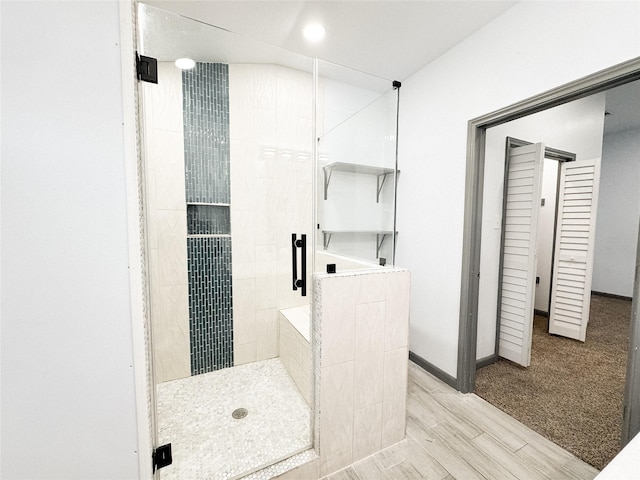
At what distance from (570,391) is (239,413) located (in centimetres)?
250

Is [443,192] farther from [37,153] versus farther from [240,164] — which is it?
[37,153]

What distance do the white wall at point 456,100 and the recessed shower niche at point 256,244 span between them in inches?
22.6

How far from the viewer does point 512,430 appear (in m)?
1.61

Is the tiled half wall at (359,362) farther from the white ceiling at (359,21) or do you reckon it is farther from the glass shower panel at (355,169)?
the white ceiling at (359,21)

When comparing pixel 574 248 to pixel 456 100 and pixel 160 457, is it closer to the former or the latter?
pixel 456 100

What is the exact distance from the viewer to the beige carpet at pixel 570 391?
1.54 m

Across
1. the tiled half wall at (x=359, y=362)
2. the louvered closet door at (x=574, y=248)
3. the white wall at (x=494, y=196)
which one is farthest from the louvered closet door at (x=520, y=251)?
the tiled half wall at (x=359, y=362)

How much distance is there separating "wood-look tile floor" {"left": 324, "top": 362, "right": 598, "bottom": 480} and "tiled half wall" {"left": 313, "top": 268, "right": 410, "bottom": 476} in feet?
0.31

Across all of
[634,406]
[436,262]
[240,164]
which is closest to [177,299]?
[240,164]

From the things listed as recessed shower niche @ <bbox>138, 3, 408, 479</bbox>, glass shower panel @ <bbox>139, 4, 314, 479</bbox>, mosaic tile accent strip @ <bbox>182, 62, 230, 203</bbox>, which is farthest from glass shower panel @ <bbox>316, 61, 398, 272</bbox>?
mosaic tile accent strip @ <bbox>182, 62, 230, 203</bbox>

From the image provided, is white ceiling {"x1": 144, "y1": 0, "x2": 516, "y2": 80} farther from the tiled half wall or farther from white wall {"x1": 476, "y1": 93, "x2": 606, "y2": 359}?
the tiled half wall

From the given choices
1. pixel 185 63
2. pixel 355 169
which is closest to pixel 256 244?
pixel 355 169

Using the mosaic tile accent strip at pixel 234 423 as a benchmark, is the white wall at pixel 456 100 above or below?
above

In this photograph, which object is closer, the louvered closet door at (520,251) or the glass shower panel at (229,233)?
the glass shower panel at (229,233)
